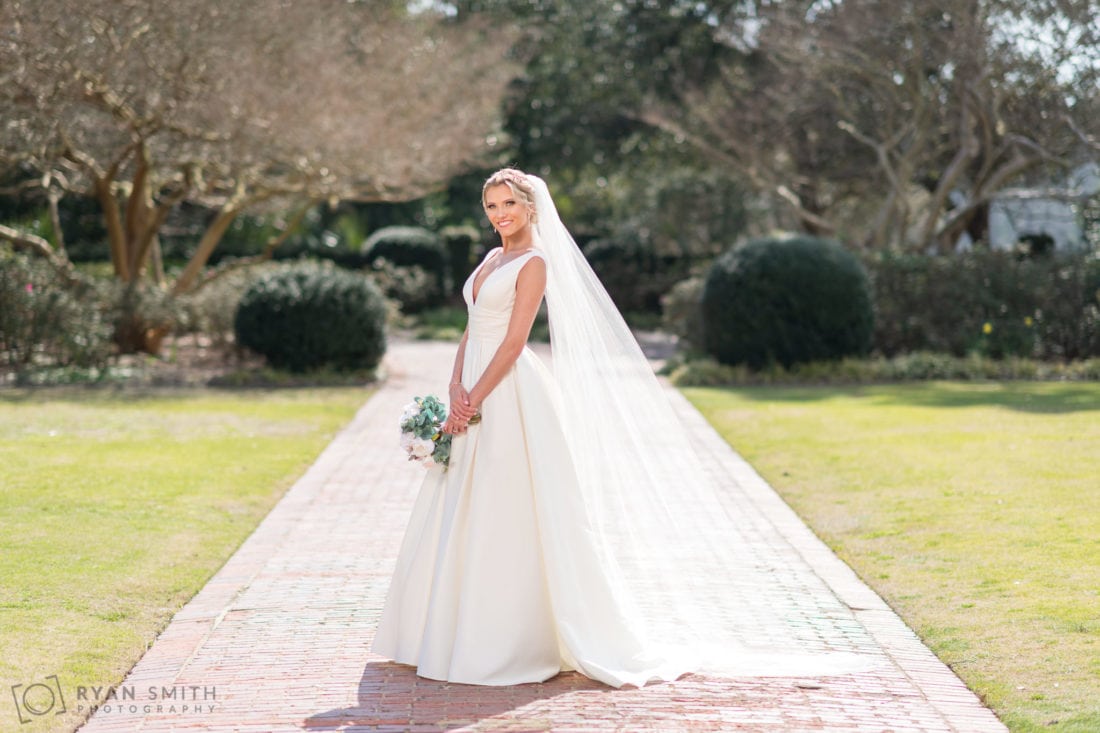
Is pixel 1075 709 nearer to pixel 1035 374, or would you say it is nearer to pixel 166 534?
pixel 166 534

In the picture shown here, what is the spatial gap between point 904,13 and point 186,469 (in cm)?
1350

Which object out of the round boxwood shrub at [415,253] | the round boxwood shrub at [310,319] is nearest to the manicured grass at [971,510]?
the round boxwood shrub at [310,319]

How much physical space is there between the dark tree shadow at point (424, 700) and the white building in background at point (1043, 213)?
16993 millimetres

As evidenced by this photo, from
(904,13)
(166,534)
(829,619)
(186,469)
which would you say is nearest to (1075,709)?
(829,619)

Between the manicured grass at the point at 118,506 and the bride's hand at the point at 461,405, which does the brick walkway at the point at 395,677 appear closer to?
the manicured grass at the point at 118,506

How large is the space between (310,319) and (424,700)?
12.5 meters

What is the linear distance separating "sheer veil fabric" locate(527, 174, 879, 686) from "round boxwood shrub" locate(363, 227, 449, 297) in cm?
2508

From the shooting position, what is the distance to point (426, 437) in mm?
4945

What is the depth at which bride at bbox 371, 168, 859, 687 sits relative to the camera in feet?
15.7

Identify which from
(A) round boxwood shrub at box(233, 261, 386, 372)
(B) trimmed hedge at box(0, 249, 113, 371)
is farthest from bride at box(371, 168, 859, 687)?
(B) trimmed hedge at box(0, 249, 113, 371)

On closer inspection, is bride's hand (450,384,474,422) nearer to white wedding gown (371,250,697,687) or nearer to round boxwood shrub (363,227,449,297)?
white wedding gown (371,250,697,687)

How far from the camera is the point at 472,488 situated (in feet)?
16.1

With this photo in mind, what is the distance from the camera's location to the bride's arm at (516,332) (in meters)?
4.93

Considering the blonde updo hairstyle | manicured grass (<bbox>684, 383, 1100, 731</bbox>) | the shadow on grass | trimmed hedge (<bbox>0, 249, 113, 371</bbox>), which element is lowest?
manicured grass (<bbox>684, 383, 1100, 731</bbox>)
